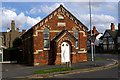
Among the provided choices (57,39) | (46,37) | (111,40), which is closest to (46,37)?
(46,37)

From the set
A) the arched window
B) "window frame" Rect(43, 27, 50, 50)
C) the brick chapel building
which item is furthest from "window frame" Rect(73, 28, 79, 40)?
the arched window

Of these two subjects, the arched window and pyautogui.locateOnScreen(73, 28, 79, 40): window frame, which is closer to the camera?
the arched window

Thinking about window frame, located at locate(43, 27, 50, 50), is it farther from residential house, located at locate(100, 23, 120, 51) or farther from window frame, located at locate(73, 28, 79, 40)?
residential house, located at locate(100, 23, 120, 51)

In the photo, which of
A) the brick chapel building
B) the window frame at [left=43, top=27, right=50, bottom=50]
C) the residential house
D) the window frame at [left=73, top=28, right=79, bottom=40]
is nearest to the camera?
the brick chapel building

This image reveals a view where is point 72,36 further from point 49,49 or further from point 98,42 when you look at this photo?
point 98,42

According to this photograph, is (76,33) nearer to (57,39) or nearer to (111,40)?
(57,39)

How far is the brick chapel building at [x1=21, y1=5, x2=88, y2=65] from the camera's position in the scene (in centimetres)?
1905

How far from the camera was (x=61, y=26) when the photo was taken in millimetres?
20719

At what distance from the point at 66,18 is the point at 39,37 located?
499 cm

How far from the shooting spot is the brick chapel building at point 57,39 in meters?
19.0

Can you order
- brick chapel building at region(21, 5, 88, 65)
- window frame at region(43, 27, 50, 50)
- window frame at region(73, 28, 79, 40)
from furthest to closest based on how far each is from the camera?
window frame at region(73, 28, 79, 40), window frame at region(43, 27, 50, 50), brick chapel building at region(21, 5, 88, 65)

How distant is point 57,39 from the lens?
1880 cm

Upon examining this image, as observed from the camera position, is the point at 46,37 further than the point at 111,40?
No

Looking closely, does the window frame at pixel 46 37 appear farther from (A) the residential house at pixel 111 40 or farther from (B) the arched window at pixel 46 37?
(A) the residential house at pixel 111 40
